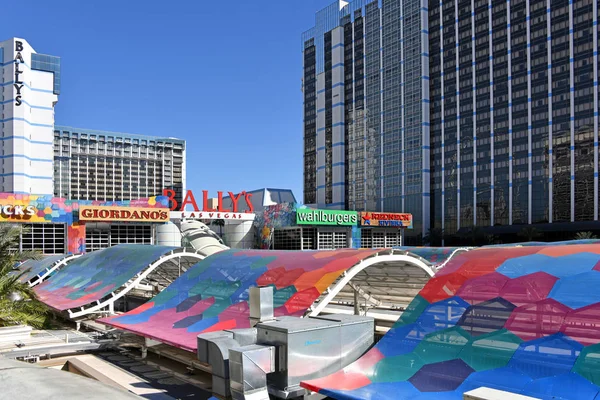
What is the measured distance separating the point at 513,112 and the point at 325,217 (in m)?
44.2

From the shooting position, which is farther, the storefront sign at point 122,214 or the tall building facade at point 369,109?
the tall building facade at point 369,109

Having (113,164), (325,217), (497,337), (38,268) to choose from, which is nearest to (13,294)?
(38,268)

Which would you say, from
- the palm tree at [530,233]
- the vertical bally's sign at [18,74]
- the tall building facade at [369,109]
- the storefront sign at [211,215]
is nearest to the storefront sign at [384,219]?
the storefront sign at [211,215]

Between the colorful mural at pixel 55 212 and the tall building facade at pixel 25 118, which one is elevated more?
the tall building facade at pixel 25 118

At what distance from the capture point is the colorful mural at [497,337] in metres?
10.1

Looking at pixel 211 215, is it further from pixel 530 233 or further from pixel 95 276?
pixel 530 233

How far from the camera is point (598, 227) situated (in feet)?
265

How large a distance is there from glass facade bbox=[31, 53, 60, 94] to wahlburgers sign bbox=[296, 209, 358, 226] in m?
45.3

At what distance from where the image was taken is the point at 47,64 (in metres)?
83.2

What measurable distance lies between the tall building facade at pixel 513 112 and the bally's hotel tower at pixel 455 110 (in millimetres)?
187

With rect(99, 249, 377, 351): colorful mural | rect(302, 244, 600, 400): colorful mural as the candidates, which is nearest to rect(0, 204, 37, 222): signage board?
rect(99, 249, 377, 351): colorful mural

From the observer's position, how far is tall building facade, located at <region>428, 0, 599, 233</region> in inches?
3369

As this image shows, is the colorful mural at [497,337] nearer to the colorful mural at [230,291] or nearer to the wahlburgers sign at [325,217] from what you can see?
the colorful mural at [230,291]

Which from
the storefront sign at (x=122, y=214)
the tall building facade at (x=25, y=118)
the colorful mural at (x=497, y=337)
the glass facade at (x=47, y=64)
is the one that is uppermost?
the glass facade at (x=47, y=64)
